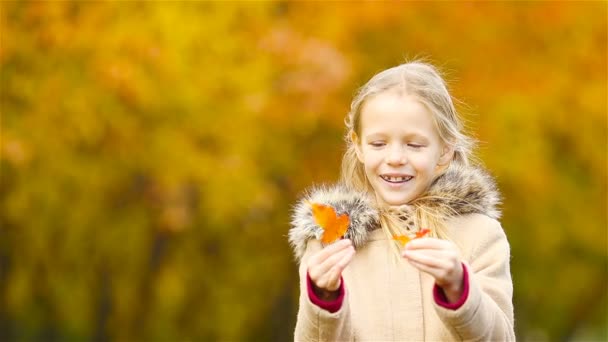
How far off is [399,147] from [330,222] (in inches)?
12.3

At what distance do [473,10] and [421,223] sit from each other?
29.5 feet

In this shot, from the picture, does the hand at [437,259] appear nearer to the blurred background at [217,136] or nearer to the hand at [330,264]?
the hand at [330,264]

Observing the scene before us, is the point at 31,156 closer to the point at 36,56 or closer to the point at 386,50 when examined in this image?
the point at 36,56

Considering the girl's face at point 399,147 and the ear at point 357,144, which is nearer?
the girl's face at point 399,147

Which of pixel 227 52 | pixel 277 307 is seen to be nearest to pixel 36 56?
pixel 227 52

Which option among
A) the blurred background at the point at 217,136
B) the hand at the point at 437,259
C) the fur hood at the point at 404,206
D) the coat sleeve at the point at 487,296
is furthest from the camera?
the blurred background at the point at 217,136

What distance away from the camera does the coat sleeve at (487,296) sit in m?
3.28

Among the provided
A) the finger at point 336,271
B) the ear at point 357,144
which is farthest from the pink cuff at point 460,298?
the ear at point 357,144

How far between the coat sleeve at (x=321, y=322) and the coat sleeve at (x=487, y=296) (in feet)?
0.96

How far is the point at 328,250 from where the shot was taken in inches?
132

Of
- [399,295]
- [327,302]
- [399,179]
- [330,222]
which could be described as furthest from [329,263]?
[399,179]

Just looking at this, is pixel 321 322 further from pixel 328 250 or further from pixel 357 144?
pixel 357 144

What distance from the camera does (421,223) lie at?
361 centimetres

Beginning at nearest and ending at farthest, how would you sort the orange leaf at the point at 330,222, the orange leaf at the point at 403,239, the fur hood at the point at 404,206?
the orange leaf at the point at 403,239 → the orange leaf at the point at 330,222 → the fur hood at the point at 404,206
